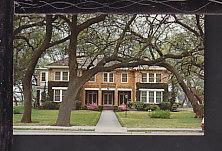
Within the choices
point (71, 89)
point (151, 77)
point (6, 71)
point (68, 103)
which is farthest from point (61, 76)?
point (6, 71)

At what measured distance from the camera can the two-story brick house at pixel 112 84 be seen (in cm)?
1398

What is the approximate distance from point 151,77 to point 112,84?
5.16 feet

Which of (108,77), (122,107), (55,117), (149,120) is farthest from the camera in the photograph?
(122,107)

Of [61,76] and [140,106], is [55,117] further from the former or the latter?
[140,106]

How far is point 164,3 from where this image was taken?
377 centimetres

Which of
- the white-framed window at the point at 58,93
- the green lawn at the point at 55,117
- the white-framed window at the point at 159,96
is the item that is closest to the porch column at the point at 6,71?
the green lawn at the point at 55,117

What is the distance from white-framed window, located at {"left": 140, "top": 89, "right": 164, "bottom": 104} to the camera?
49.2 ft

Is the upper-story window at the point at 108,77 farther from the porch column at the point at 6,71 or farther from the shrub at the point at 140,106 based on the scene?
the porch column at the point at 6,71

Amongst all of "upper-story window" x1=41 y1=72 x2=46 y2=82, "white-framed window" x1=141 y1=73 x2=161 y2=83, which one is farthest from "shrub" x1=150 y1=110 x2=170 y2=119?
"upper-story window" x1=41 y1=72 x2=46 y2=82

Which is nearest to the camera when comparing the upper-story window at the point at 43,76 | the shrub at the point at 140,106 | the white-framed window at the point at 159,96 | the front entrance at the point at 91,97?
the front entrance at the point at 91,97

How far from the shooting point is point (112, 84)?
15398 mm
